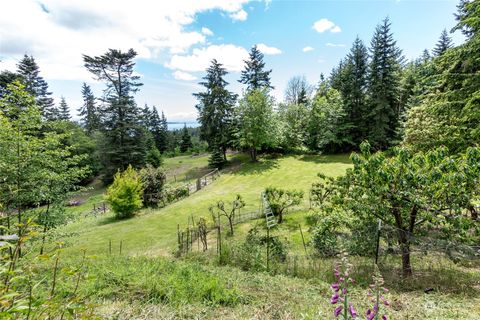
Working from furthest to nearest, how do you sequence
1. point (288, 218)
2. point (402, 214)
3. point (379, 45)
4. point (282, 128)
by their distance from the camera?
point (282, 128), point (379, 45), point (288, 218), point (402, 214)

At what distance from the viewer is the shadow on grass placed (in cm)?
2411

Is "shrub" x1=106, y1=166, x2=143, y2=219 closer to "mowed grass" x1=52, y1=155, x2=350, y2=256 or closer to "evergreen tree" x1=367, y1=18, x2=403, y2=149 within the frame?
"mowed grass" x1=52, y1=155, x2=350, y2=256

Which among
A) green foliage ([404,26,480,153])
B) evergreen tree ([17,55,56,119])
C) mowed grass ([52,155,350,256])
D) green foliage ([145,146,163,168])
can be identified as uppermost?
evergreen tree ([17,55,56,119])

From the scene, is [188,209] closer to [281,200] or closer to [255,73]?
[281,200]

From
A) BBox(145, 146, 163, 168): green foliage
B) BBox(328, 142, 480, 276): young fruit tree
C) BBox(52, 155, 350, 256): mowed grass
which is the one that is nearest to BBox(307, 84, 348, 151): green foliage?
BBox(52, 155, 350, 256): mowed grass

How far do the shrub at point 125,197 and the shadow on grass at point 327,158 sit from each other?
16.9 meters

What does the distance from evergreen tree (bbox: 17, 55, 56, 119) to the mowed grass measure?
19.3m

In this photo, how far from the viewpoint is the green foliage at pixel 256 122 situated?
24047mm

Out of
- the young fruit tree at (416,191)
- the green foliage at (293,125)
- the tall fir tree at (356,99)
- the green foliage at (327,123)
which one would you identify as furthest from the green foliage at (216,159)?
the young fruit tree at (416,191)

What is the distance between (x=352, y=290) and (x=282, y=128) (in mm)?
23241

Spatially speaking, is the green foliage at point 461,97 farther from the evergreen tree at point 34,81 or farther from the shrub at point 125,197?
the evergreen tree at point 34,81

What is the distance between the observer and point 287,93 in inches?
1854

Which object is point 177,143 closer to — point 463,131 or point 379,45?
point 379,45

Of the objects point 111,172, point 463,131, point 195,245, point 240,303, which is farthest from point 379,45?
point 111,172
